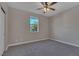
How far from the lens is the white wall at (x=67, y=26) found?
16.3ft

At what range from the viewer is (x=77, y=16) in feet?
16.0

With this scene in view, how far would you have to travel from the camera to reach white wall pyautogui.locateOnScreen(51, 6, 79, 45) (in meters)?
4.98

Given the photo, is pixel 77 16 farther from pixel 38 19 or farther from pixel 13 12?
pixel 13 12

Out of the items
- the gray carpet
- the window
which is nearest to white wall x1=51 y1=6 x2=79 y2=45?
the gray carpet

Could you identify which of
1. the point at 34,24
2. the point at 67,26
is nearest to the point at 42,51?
the point at 67,26

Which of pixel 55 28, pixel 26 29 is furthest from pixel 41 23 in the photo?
pixel 26 29

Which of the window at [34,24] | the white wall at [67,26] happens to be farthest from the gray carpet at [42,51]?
the window at [34,24]

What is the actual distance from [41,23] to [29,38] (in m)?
1.83

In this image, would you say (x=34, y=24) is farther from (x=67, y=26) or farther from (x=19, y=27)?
(x=67, y=26)

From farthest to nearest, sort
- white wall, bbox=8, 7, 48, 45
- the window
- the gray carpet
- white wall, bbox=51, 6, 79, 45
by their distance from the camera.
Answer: the window, white wall, bbox=8, 7, 48, 45, white wall, bbox=51, 6, 79, 45, the gray carpet

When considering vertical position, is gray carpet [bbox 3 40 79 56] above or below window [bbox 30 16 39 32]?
below

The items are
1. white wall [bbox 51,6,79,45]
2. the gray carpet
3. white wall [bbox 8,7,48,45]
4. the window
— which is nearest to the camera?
the gray carpet

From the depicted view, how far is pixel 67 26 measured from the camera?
222 inches

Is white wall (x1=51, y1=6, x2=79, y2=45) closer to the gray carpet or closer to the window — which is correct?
the gray carpet
